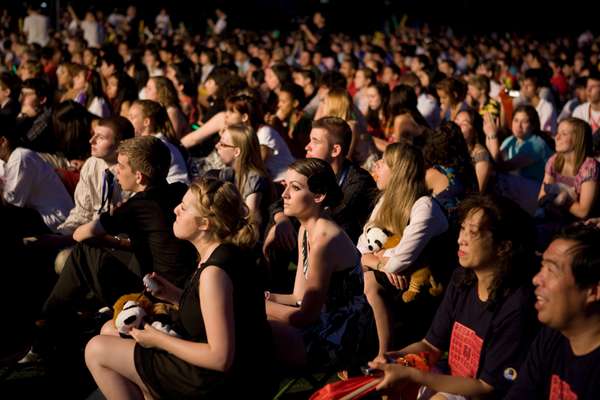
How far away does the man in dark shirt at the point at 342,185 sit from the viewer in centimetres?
580

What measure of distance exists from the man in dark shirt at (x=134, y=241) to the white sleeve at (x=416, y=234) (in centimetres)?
115

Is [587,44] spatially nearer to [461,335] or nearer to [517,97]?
[517,97]

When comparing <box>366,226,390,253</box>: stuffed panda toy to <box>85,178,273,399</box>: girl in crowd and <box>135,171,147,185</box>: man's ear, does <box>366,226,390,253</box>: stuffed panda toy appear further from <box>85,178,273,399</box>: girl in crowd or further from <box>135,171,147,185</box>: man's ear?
<box>85,178,273,399</box>: girl in crowd

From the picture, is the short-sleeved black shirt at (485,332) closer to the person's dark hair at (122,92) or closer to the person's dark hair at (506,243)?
the person's dark hair at (506,243)

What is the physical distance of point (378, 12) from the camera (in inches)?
1204

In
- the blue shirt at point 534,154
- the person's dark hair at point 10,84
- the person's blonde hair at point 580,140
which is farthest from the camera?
the person's dark hair at point 10,84

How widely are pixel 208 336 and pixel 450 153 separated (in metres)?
3.05

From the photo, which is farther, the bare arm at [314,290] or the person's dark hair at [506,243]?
the bare arm at [314,290]

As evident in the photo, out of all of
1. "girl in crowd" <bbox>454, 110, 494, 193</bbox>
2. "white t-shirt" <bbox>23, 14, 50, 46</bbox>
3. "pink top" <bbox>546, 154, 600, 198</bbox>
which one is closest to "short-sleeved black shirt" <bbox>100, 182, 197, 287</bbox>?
"girl in crowd" <bbox>454, 110, 494, 193</bbox>

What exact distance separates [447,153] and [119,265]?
7.65 ft

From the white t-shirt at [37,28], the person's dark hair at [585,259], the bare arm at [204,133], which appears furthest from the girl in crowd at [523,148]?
the white t-shirt at [37,28]

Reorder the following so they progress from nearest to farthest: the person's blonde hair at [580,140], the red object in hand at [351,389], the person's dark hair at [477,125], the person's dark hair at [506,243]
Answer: the red object in hand at [351,389] < the person's dark hair at [506,243] < the person's blonde hair at [580,140] < the person's dark hair at [477,125]

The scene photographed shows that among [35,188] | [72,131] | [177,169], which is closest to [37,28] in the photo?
[72,131]

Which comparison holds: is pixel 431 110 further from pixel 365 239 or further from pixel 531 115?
pixel 365 239
